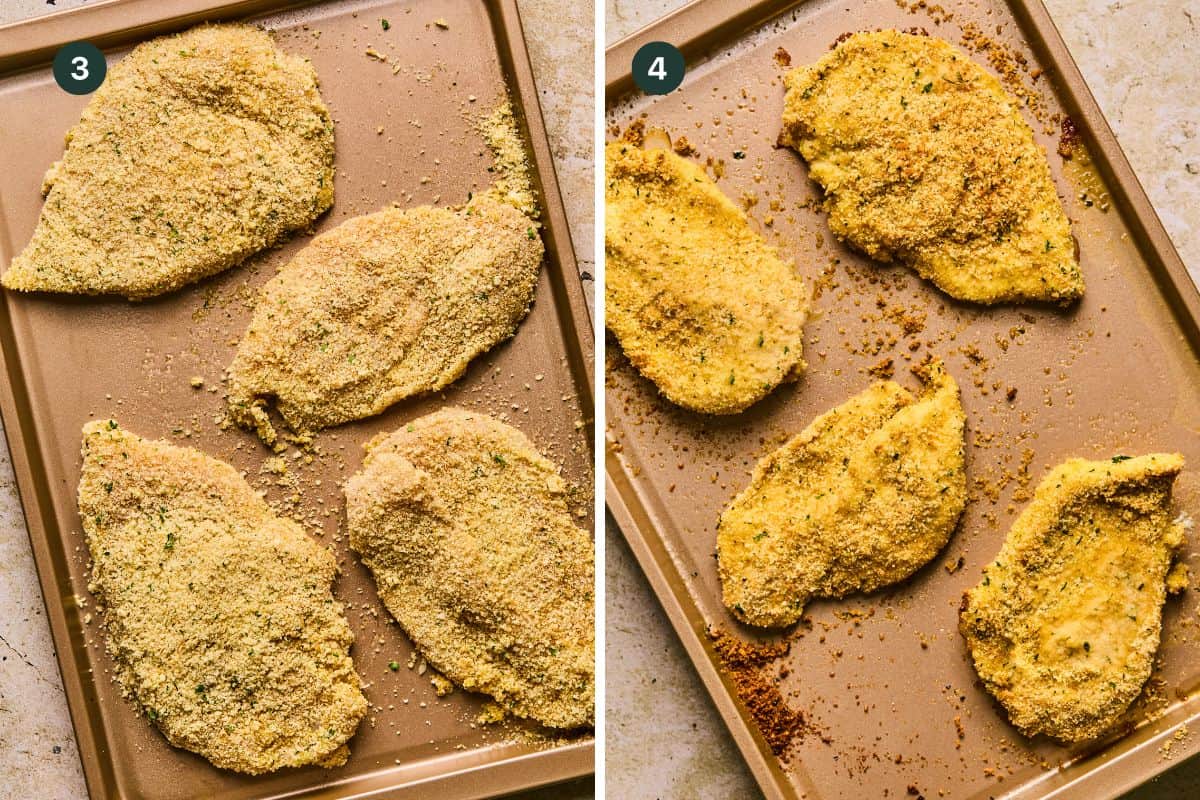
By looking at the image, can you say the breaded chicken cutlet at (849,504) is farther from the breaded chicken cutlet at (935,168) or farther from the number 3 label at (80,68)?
the number 3 label at (80,68)

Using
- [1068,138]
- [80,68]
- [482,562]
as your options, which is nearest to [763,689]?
[482,562]

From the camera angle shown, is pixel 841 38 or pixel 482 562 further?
pixel 841 38

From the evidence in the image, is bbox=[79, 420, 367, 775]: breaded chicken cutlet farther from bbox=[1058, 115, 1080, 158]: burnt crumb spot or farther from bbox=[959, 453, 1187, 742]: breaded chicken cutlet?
bbox=[1058, 115, 1080, 158]: burnt crumb spot

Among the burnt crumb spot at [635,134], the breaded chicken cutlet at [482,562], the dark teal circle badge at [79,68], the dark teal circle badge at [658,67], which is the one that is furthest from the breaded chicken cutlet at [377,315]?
the dark teal circle badge at [79,68]

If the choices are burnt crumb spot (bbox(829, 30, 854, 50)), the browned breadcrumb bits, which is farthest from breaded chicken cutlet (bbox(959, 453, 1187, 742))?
burnt crumb spot (bbox(829, 30, 854, 50))

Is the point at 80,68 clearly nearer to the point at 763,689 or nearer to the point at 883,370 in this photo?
the point at 883,370

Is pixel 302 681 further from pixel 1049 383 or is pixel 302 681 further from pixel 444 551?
pixel 1049 383
